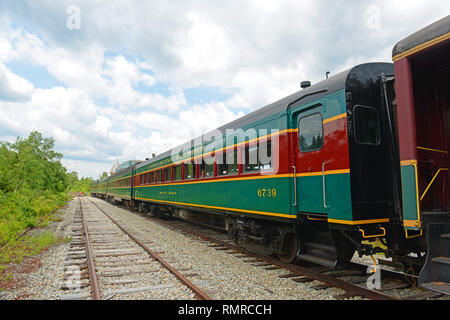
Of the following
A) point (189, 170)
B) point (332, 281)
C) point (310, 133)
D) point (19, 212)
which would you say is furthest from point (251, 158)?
point (19, 212)

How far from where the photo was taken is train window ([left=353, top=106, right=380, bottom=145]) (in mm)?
4641

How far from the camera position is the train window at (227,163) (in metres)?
7.46

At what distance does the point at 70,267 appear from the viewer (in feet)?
20.5

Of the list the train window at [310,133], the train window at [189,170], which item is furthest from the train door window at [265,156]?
the train window at [189,170]

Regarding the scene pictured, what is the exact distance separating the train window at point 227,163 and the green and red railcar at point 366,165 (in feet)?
3.27

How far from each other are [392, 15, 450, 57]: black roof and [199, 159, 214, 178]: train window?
5660mm

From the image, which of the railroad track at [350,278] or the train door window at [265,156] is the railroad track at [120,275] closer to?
the railroad track at [350,278]

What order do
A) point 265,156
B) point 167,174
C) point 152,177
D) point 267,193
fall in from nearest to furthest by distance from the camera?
1. point 267,193
2. point 265,156
3. point 167,174
4. point 152,177

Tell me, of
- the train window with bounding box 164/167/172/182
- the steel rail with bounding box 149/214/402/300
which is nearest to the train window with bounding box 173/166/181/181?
the train window with bounding box 164/167/172/182

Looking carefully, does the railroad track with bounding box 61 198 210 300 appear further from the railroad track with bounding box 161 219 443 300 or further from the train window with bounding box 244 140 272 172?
the train window with bounding box 244 140 272 172

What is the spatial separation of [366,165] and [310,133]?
3.66 ft

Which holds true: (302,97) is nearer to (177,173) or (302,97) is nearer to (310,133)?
(310,133)

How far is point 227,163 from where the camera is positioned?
784cm
